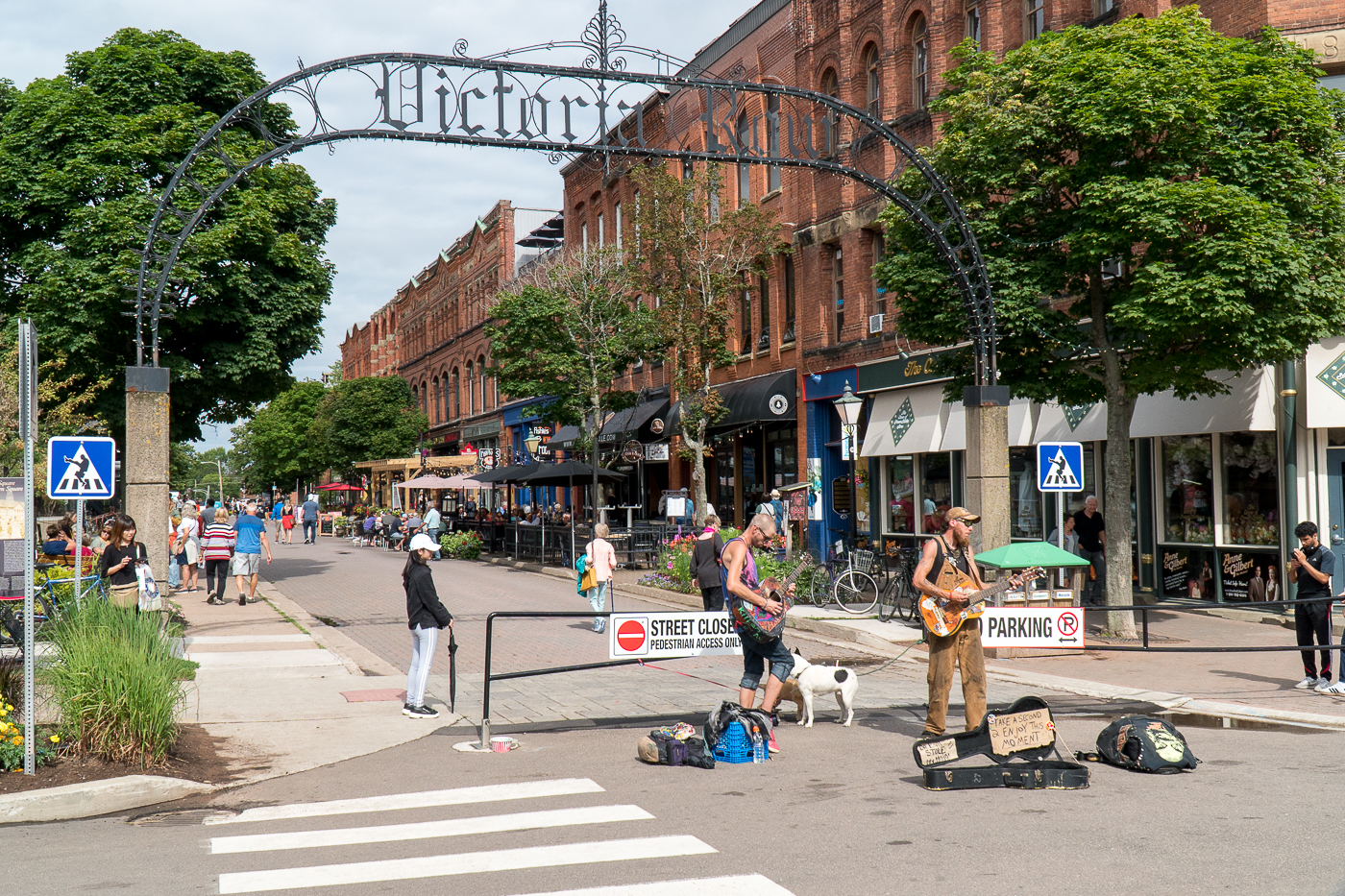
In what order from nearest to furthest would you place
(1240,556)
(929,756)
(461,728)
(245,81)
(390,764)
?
(929,756) < (390,764) < (461,728) < (1240,556) < (245,81)

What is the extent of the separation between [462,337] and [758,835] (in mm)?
55852

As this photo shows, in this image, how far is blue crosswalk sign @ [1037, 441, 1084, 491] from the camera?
1412 cm

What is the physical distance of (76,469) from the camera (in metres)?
13.0

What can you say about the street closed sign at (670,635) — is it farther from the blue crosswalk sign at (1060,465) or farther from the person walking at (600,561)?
the person walking at (600,561)

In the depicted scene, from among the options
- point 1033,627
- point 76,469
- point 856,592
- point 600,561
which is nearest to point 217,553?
point 76,469

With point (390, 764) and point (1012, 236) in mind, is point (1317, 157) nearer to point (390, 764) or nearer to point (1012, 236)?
point (1012, 236)

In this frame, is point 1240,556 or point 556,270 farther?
point 556,270

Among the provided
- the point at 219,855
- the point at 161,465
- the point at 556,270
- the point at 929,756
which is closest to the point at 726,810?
the point at 929,756

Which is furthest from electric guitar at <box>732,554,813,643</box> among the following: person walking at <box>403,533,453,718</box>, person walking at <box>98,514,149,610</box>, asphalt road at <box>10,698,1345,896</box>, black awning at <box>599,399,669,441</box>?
black awning at <box>599,399,669,441</box>

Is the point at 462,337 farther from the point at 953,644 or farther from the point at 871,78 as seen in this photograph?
the point at 953,644

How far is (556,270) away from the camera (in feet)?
107

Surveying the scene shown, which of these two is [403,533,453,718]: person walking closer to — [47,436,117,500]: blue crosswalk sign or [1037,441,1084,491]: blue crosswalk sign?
[47,436,117,500]: blue crosswalk sign

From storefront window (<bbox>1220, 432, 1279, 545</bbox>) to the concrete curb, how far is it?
15.1 meters

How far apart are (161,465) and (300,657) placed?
3080 mm
